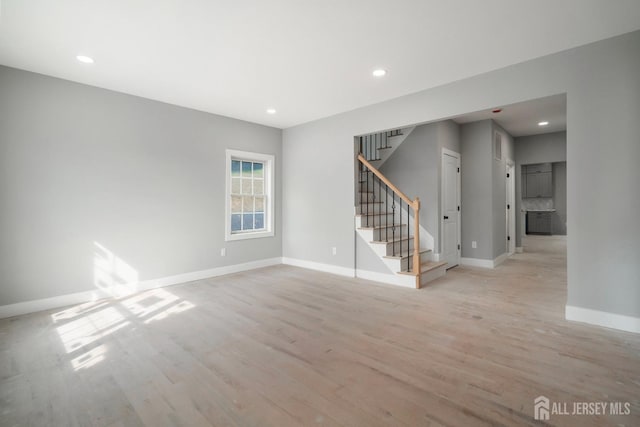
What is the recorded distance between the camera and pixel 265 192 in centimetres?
578

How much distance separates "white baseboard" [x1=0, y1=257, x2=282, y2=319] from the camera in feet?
10.6

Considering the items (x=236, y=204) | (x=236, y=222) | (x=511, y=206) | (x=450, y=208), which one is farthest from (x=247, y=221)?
(x=511, y=206)

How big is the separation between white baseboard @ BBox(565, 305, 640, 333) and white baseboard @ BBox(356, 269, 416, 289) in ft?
5.68

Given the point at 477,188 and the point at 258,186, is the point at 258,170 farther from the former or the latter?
the point at 477,188

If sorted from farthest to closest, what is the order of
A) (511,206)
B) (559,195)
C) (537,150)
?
(559,195)
(537,150)
(511,206)

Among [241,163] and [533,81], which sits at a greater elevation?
[533,81]

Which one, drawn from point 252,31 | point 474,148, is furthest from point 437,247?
point 252,31

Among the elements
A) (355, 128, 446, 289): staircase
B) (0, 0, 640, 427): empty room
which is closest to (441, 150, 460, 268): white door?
(0, 0, 640, 427): empty room

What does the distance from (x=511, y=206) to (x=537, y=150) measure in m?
1.52

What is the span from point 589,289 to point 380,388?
2496mm

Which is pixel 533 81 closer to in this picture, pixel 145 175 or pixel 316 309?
pixel 316 309

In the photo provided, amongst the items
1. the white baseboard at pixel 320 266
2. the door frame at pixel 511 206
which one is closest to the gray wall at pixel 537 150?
the door frame at pixel 511 206

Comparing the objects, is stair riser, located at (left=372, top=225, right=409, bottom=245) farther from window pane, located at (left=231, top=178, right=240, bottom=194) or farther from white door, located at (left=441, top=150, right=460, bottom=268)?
window pane, located at (left=231, top=178, right=240, bottom=194)

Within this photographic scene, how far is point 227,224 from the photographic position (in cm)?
510
